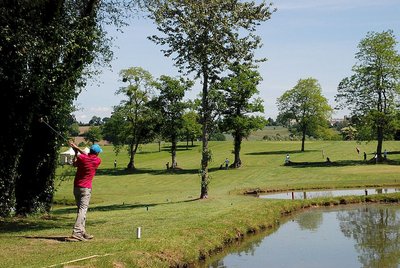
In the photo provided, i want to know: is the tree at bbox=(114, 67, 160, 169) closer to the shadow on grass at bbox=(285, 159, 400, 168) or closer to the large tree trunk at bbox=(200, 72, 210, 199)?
the shadow on grass at bbox=(285, 159, 400, 168)

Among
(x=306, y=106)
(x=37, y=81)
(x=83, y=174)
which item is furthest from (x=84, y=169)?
(x=306, y=106)

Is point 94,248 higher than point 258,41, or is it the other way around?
point 258,41

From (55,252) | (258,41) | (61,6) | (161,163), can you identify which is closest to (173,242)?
(55,252)

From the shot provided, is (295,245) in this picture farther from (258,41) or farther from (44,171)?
(258,41)

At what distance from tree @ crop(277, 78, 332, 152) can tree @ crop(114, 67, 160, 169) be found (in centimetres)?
3224

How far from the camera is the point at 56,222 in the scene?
1967cm

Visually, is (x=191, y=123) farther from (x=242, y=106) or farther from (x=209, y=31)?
(x=209, y=31)

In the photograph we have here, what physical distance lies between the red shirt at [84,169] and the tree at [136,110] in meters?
59.8

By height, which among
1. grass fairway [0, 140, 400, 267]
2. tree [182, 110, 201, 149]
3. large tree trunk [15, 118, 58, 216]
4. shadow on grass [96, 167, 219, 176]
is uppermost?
tree [182, 110, 201, 149]

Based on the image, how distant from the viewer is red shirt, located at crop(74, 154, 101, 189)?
1409cm

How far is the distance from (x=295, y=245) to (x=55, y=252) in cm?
1060

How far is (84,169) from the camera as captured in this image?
46.4 feet

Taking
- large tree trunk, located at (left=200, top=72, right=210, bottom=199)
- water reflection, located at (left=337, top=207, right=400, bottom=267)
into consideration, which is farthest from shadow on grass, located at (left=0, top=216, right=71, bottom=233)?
large tree trunk, located at (left=200, top=72, right=210, bottom=199)

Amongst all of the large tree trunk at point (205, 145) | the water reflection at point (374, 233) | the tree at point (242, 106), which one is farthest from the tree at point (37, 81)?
the tree at point (242, 106)
